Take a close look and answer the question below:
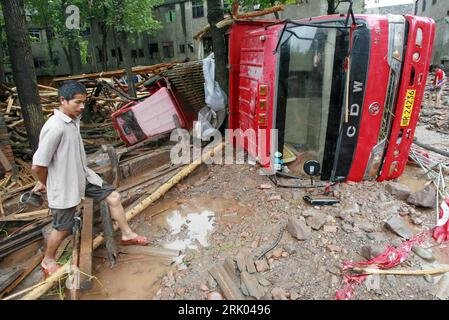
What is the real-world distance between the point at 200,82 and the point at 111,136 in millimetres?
3270

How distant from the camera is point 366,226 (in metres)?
3.28

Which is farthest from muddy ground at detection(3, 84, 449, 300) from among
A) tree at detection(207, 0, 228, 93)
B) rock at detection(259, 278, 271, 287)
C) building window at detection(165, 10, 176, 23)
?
building window at detection(165, 10, 176, 23)

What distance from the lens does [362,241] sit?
3.11m

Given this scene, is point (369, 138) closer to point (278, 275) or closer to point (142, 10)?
point (278, 275)

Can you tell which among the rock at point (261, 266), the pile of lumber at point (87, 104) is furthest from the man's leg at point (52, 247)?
the pile of lumber at point (87, 104)

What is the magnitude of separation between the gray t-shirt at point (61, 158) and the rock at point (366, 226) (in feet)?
10.0

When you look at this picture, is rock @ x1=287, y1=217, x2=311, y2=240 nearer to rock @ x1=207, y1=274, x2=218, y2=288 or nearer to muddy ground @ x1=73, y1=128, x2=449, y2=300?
muddy ground @ x1=73, y1=128, x2=449, y2=300

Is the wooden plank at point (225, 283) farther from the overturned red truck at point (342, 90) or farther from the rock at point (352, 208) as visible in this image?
the overturned red truck at point (342, 90)

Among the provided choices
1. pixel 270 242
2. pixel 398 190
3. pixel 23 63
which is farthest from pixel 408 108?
pixel 23 63

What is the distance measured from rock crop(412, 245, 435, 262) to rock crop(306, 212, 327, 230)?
904mm

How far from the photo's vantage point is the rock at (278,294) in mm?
Result: 2543

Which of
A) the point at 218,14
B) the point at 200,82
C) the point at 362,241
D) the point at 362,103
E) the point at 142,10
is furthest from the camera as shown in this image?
the point at 142,10
